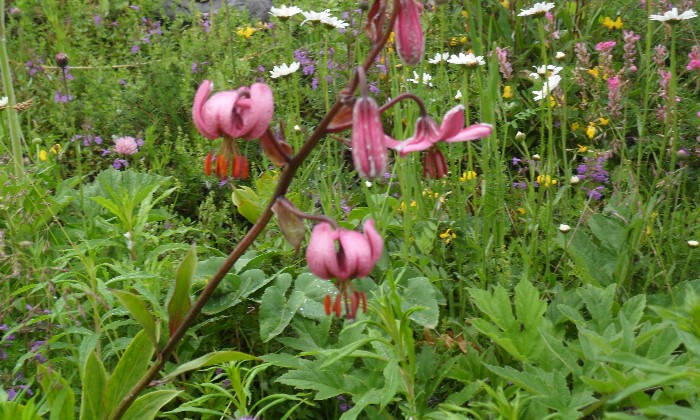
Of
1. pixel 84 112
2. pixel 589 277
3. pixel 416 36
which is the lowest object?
pixel 589 277

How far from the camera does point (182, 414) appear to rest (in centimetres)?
198

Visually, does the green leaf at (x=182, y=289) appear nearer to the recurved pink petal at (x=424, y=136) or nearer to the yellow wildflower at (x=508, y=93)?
the recurved pink petal at (x=424, y=136)

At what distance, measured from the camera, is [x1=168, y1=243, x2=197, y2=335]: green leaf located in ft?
4.74

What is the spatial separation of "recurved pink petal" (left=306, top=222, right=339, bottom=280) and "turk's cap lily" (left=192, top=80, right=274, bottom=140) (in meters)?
0.17

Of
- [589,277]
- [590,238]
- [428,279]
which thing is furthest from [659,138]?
[428,279]

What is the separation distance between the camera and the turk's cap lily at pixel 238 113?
111cm

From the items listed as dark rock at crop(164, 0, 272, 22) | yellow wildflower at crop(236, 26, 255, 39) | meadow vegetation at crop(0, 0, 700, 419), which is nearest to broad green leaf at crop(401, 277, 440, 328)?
meadow vegetation at crop(0, 0, 700, 419)

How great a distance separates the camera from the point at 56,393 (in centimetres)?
156

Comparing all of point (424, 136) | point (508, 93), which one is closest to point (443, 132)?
point (424, 136)

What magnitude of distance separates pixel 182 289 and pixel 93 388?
296mm

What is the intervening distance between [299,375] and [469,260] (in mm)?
800

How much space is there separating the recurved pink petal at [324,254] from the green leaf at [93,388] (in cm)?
62

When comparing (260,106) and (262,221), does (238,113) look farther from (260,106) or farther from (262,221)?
(262,221)

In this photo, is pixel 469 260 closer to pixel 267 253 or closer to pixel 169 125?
pixel 267 253
